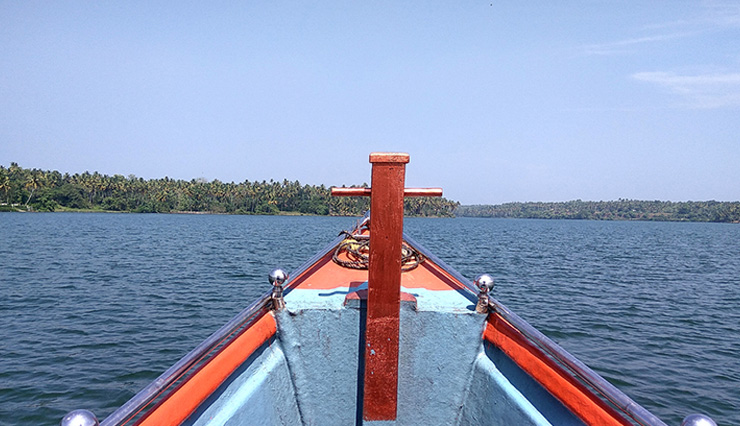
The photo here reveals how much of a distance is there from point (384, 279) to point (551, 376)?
1.00 meters

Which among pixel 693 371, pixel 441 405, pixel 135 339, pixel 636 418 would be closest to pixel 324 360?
pixel 441 405

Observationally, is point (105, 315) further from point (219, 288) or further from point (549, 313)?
point (549, 313)

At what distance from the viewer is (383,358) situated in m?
2.51

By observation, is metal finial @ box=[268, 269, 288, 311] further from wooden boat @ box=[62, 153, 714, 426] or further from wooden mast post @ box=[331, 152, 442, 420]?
wooden mast post @ box=[331, 152, 442, 420]

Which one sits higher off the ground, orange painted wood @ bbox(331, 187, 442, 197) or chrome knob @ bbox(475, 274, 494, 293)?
orange painted wood @ bbox(331, 187, 442, 197)

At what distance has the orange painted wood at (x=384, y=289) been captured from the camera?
2.35 meters

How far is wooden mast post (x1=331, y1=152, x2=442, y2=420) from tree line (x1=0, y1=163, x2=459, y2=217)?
89014mm

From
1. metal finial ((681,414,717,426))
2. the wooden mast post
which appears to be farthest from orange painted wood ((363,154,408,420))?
metal finial ((681,414,717,426))

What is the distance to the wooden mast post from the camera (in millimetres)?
2348

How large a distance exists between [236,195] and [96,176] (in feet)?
132

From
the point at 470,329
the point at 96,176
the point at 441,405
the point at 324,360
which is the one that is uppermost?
the point at 96,176

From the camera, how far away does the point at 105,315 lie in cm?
1087

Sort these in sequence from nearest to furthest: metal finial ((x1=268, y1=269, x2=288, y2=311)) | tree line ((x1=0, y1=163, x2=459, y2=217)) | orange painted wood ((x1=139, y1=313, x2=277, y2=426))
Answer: orange painted wood ((x1=139, y1=313, x2=277, y2=426)), metal finial ((x1=268, y1=269, x2=288, y2=311)), tree line ((x1=0, y1=163, x2=459, y2=217))

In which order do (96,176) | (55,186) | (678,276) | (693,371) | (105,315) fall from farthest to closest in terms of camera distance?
(96,176)
(55,186)
(678,276)
(105,315)
(693,371)
